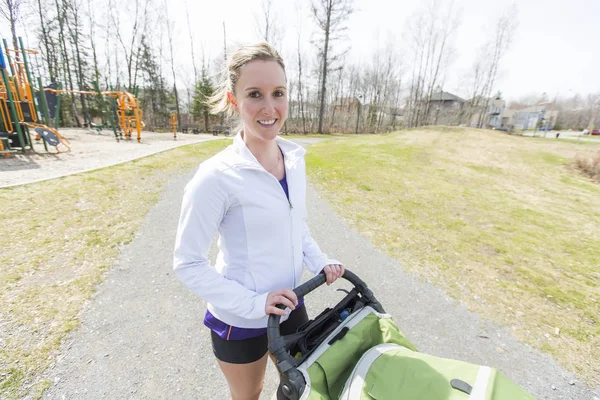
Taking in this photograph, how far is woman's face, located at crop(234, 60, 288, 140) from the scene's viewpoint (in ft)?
3.98

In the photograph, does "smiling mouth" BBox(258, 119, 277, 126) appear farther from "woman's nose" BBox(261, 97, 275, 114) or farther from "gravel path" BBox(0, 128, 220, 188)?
"gravel path" BBox(0, 128, 220, 188)

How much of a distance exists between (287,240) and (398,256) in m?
3.57

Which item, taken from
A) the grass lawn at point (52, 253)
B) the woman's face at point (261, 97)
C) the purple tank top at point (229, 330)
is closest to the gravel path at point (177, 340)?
the grass lawn at point (52, 253)

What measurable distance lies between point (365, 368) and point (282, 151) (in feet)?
3.58

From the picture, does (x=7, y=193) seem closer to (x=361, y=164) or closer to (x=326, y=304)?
(x=326, y=304)

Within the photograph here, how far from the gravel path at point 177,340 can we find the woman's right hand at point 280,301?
4.93ft

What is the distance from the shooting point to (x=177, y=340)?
2.59 m

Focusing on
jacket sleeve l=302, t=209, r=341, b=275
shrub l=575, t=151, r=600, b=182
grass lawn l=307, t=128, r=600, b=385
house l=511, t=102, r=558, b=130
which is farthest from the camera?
house l=511, t=102, r=558, b=130

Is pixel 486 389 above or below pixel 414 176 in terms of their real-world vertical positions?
above

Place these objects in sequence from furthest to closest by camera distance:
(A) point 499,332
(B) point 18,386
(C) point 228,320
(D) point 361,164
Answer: (D) point 361,164 → (A) point 499,332 → (B) point 18,386 → (C) point 228,320

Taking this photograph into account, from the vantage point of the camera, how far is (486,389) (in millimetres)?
865

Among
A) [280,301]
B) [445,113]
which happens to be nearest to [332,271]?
[280,301]

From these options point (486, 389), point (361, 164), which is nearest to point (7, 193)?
point (486, 389)

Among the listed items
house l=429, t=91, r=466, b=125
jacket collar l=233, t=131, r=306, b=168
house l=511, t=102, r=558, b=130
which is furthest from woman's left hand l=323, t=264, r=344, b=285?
house l=511, t=102, r=558, b=130
